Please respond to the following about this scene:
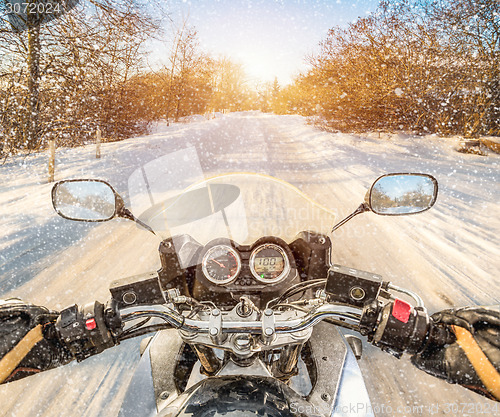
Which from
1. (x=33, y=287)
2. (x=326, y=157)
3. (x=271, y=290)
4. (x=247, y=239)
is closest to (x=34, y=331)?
(x=271, y=290)

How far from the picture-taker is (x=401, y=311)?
1171 millimetres

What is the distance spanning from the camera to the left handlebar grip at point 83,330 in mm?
1183

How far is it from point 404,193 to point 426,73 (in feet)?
49.6

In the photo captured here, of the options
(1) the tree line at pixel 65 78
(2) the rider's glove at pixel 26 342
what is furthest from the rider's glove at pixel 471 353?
(1) the tree line at pixel 65 78

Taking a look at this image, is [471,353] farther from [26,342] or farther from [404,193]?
[26,342]

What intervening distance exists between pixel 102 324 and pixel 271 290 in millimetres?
873

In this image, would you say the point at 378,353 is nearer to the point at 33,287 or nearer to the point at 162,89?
the point at 33,287

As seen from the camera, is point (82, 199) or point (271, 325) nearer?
point (271, 325)

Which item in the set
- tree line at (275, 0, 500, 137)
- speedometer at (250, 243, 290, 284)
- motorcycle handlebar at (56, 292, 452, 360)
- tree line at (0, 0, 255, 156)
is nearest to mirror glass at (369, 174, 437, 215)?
speedometer at (250, 243, 290, 284)

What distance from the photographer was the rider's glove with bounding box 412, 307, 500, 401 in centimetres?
100

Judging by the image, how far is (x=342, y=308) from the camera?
4.19ft

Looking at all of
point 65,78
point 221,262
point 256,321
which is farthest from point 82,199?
point 65,78

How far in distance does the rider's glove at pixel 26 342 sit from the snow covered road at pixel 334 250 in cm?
141

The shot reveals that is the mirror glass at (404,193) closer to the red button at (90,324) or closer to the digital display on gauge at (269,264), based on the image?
the digital display on gauge at (269,264)
